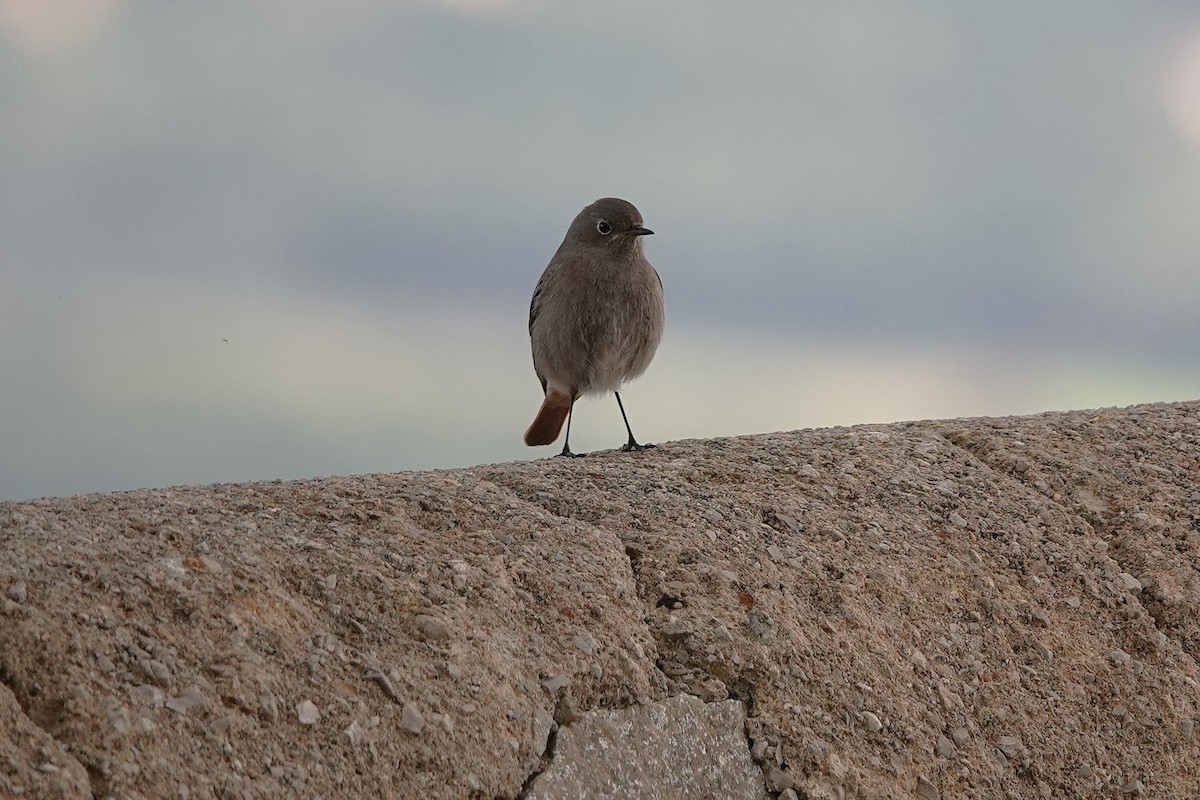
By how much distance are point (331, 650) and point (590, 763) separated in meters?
0.71

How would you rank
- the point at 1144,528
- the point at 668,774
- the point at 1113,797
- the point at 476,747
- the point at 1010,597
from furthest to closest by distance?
1. the point at 1144,528
2. the point at 1010,597
3. the point at 1113,797
4. the point at 668,774
5. the point at 476,747

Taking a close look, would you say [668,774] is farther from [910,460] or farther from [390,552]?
[910,460]

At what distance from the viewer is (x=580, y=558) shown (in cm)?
386

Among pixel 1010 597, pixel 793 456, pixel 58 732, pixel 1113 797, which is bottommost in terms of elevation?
pixel 1113 797

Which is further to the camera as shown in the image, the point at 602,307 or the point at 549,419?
the point at 549,419

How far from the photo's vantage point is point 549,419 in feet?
22.4

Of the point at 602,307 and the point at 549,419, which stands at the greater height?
the point at 602,307

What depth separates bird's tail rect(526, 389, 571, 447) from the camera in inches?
267

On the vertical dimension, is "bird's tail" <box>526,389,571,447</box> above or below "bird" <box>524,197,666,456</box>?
below

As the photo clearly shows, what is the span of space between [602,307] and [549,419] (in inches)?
31.5

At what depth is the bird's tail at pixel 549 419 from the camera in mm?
6773

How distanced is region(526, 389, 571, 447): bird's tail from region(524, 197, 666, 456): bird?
16 cm

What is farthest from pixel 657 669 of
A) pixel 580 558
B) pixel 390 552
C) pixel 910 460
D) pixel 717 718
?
pixel 910 460

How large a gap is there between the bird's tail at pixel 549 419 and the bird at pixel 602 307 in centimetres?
16
